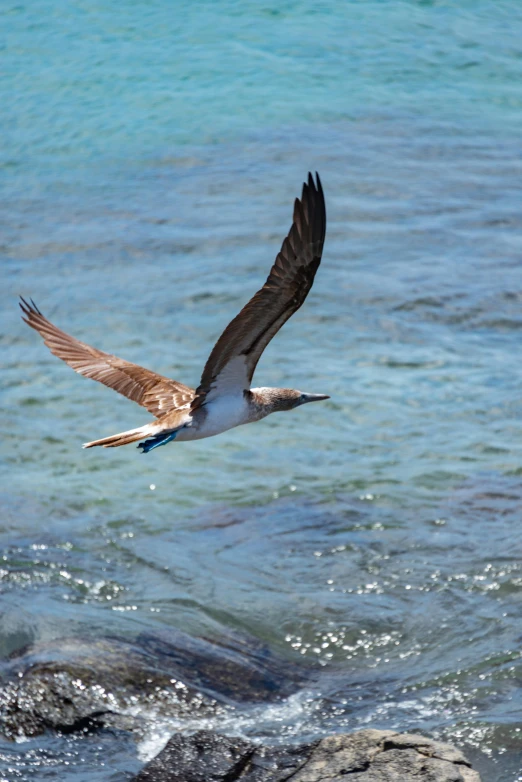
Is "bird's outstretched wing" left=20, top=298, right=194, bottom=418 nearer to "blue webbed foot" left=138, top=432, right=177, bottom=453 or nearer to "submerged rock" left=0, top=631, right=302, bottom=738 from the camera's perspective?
"blue webbed foot" left=138, top=432, right=177, bottom=453

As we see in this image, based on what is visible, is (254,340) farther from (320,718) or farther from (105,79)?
(105,79)

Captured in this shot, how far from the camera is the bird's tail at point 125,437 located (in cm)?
571

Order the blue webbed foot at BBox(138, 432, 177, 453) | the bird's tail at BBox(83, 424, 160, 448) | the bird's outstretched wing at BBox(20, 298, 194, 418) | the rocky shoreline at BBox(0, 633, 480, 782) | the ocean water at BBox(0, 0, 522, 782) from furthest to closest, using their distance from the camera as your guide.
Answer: the ocean water at BBox(0, 0, 522, 782) → the bird's outstretched wing at BBox(20, 298, 194, 418) → the blue webbed foot at BBox(138, 432, 177, 453) → the bird's tail at BBox(83, 424, 160, 448) → the rocky shoreline at BBox(0, 633, 480, 782)

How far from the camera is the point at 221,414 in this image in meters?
6.31

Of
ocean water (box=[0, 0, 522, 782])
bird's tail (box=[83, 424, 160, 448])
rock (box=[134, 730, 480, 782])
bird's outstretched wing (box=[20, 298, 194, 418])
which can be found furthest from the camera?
ocean water (box=[0, 0, 522, 782])

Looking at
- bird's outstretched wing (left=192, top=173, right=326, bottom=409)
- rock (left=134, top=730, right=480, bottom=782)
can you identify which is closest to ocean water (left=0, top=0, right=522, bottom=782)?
rock (left=134, top=730, right=480, bottom=782)

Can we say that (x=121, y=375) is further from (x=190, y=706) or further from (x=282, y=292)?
(x=190, y=706)

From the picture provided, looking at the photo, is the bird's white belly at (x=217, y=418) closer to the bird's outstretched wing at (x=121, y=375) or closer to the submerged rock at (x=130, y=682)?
the bird's outstretched wing at (x=121, y=375)

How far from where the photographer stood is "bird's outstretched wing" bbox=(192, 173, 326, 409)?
210 inches

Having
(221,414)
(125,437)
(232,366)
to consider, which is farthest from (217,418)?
(125,437)

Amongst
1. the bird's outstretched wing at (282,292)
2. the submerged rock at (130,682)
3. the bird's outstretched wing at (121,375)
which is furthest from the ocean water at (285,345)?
the bird's outstretched wing at (282,292)

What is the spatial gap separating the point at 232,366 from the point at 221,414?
0.30 metres

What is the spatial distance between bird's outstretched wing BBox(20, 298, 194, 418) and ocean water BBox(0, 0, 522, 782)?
1635 millimetres

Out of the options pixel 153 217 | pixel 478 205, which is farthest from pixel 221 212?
pixel 478 205
